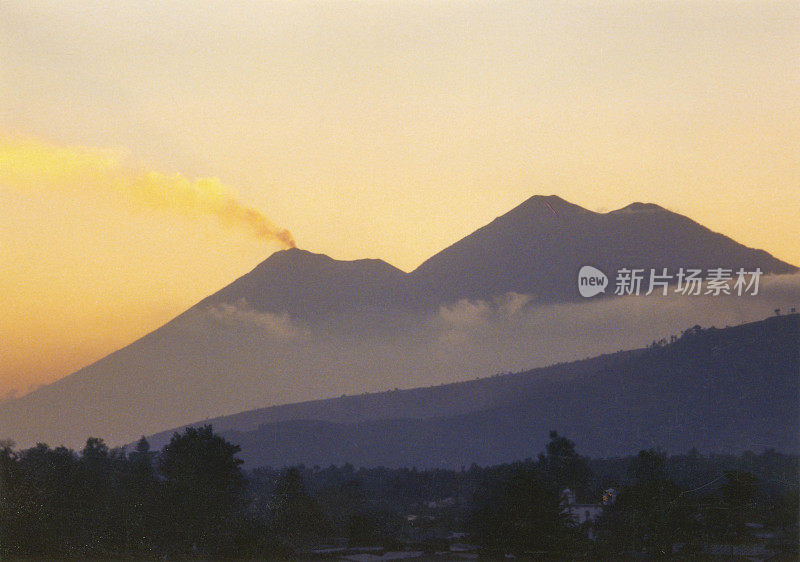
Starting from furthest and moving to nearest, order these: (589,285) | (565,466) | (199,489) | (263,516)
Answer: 1. (565,466)
2. (263,516)
3. (199,489)
4. (589,285)

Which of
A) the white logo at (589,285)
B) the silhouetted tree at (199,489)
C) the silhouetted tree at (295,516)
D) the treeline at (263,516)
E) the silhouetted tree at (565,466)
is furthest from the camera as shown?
the silhouetted tree at (565,466)

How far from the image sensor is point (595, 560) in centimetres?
6662

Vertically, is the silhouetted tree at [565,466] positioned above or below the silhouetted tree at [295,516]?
above

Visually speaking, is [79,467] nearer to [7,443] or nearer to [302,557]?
[7,443]

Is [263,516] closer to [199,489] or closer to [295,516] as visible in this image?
[295,516]

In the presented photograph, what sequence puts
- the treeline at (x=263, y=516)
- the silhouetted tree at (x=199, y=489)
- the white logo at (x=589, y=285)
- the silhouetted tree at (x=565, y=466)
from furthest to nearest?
the silhouetted tree at (x=565, y=466) → the white logo at (x=589, y=285) → the silhouetted tree at (x=199, y=489) → the treeline at (x=263, y=516)

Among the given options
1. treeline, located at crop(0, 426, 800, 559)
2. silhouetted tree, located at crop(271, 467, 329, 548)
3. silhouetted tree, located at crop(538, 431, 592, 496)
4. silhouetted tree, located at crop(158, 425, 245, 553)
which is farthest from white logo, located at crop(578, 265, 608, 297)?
silhouetted tree, located at crop(271, 467, 329, 548)

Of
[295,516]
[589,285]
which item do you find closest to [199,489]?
[295,516]

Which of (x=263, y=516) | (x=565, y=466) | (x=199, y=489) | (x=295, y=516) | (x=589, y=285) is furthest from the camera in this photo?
(x=565, y=466)

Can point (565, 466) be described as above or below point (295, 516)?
above

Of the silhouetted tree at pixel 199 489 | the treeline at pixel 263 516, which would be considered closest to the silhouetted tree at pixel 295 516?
the treeline at pixel 263 516

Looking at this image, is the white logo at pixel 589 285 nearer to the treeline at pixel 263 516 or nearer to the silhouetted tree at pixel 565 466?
the treeline at pixel 263 516

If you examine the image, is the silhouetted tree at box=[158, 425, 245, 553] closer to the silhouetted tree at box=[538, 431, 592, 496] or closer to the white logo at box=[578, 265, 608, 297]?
the white logo at box=[578, 265, 608, 297]

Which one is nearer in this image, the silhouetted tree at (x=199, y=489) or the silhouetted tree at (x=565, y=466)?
the silhouetted tree at (x=199, y=489)
